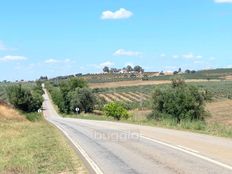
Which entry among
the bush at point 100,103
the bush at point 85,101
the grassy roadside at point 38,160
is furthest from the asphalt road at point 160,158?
the bush at point 100,103

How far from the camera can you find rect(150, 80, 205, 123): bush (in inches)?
2469

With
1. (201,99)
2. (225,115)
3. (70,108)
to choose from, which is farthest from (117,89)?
(201,99)

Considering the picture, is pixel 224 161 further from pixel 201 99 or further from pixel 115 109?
pixel 115 109

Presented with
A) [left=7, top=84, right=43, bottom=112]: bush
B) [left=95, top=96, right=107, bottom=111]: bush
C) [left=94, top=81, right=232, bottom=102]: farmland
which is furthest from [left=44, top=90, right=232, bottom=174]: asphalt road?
[left=95, top=96, right=107, bottom=111]: bush

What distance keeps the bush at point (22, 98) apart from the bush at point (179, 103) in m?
69.4

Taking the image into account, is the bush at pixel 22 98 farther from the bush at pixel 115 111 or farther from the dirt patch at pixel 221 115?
the dirt patch at pixel 221 115

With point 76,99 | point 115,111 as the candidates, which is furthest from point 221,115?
point 76,99

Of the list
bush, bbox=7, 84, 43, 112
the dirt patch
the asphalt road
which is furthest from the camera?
Answer: bush, bbox=7, 84, 43, 112

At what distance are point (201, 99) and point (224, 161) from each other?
51283mm

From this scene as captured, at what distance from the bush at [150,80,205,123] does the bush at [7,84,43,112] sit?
69.4 m

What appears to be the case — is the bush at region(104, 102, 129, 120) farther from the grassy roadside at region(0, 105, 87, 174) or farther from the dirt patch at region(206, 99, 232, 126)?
the grassy roadside at region(0, 105, 87, 174)

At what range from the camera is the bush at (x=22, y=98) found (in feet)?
427

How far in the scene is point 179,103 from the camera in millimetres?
63281

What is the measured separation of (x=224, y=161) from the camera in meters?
14.5
